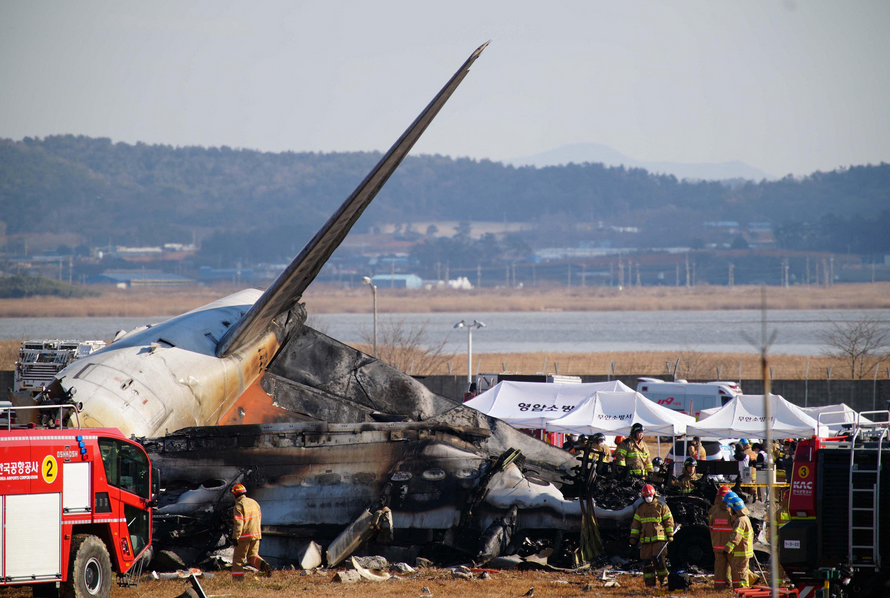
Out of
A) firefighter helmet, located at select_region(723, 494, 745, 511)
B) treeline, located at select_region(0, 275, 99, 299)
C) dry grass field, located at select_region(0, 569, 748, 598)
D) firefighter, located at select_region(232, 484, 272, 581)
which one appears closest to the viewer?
dry grass field, located at select_region(0, 569, 748, 598)

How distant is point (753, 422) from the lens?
3186 cm

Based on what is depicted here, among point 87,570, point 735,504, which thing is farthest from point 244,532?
point 735,504

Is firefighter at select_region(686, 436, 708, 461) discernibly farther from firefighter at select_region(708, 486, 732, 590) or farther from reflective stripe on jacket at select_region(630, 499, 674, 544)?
firefighter at select_region(708, 486, 732, 590)

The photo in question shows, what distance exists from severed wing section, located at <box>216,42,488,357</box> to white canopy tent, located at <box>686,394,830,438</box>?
1569 cm

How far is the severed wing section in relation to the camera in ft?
71.1

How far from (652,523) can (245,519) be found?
8.04m

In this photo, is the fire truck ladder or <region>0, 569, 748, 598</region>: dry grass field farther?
<region>0, 569, 748, 598</region>: dry grass field

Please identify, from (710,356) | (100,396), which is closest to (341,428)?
(100,396)

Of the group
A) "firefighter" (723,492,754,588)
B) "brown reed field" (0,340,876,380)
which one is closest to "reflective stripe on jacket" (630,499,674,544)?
"firefighter" (723,492,754,588)

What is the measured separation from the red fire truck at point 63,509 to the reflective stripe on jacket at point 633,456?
41.6ft

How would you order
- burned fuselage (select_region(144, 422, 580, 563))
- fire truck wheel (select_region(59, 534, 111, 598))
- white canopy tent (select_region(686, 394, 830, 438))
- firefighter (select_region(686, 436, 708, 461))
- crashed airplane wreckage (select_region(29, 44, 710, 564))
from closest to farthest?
fire truck wheel (select_region(59, 534, 111, 598)) → crashed airplane wreckage (select_region(29, 44, 710, 564)) → burned fuselage (select_region(144, 422, 580, 563)) → firefighter (select_region(686, 436, 708, 461)) → white canopy tent (select_region(686, 394, 830, 438))

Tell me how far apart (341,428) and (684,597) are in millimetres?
8039

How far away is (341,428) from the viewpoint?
20.0 m

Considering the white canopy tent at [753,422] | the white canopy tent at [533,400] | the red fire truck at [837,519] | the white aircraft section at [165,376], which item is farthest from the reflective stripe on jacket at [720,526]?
the white canopy tent at [533,400]
